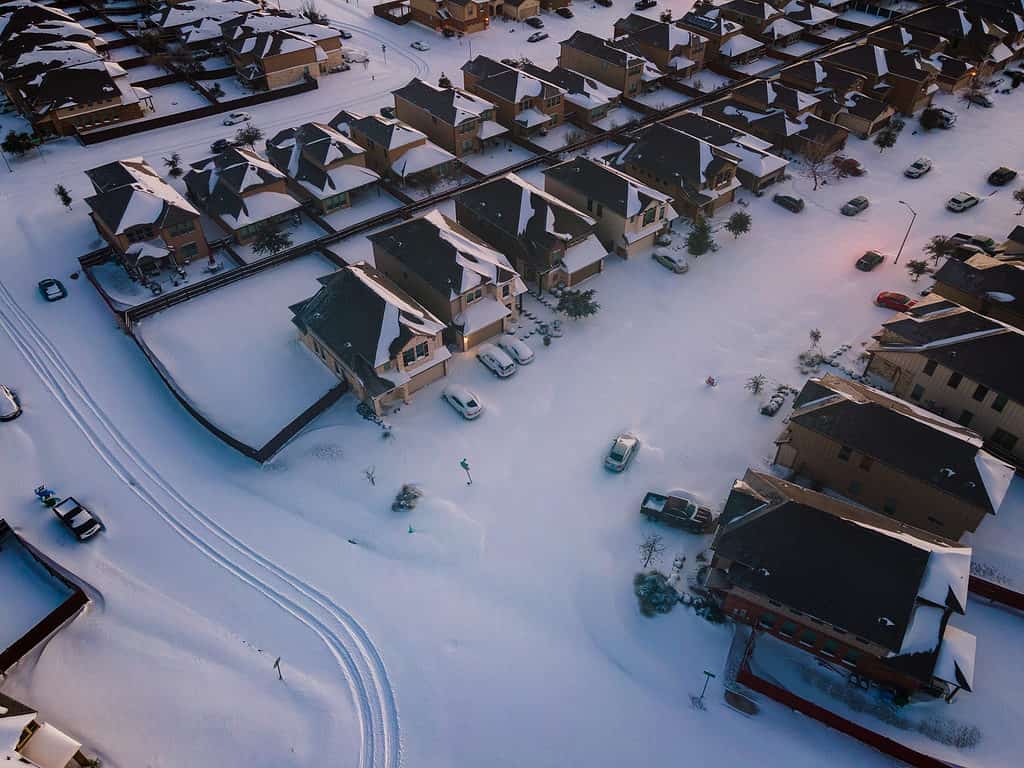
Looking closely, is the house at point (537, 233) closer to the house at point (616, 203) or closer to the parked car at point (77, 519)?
the house at point (616, 203)

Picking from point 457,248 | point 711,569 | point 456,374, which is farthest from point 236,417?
point 711,569

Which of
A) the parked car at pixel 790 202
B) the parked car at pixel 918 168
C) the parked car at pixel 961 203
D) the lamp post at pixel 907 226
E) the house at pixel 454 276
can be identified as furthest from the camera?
the parked car at pixel 918 168

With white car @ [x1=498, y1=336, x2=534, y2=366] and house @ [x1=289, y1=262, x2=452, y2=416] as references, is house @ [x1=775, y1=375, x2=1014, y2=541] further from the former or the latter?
house @ [x1=289, y1=262, x2=452, y2=416]

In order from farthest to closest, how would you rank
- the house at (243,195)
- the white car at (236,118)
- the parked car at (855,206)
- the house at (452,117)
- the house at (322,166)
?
the white car at (236,118), the house at (452,117), the parked car at (855,206), the house at (322,166), the house at (243,195)

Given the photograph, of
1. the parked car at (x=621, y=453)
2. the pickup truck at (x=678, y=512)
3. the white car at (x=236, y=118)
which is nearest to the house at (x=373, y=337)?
the parked car at (x=621, y=453)

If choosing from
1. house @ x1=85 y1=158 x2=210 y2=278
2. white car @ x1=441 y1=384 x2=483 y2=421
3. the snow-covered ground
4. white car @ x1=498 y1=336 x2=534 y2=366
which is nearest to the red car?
the snow-covered ground

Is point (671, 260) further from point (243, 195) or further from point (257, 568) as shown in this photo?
point (257, 568)
